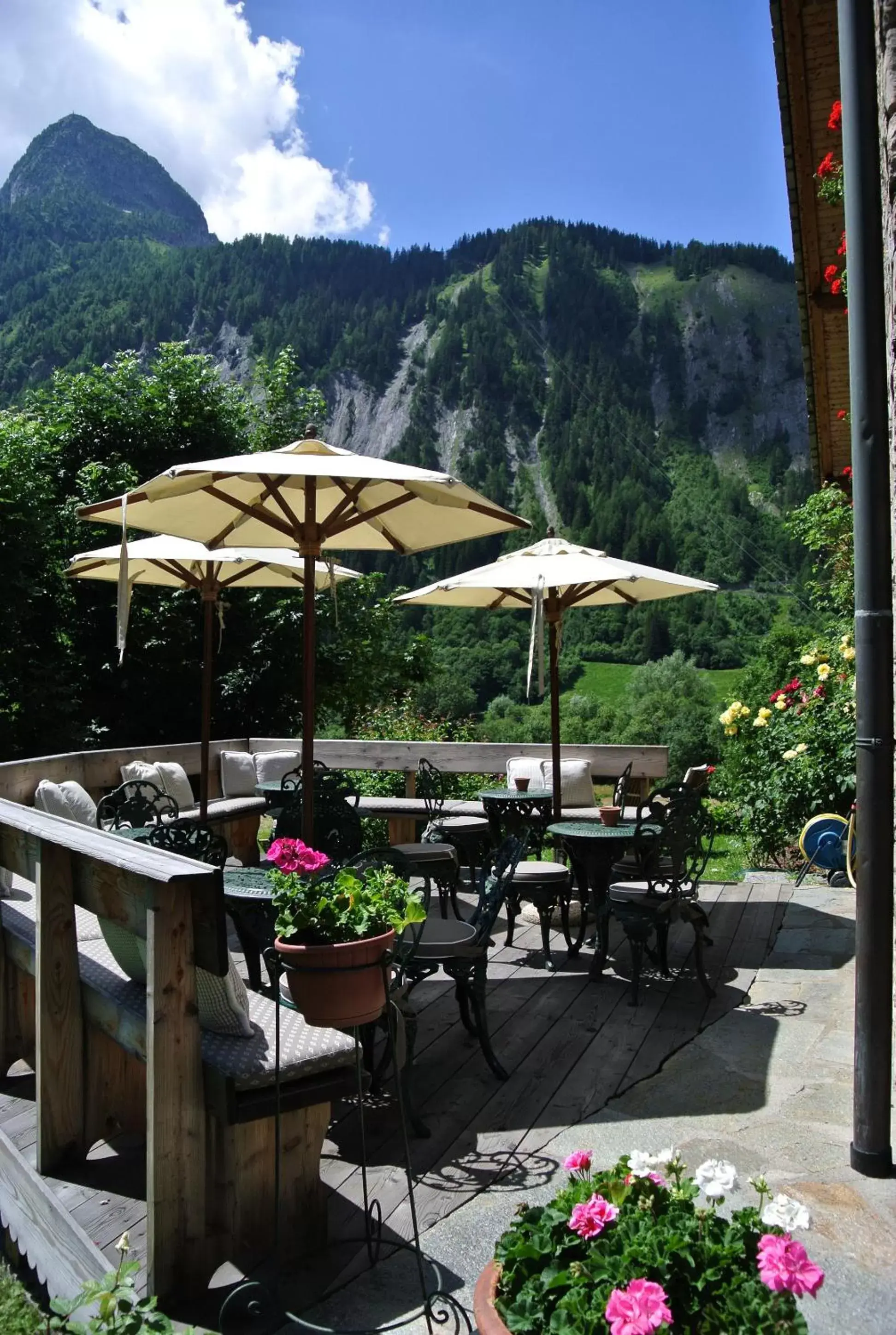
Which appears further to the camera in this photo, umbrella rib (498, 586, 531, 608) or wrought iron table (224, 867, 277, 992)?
umbrella rib (498, 586, 531, 608)

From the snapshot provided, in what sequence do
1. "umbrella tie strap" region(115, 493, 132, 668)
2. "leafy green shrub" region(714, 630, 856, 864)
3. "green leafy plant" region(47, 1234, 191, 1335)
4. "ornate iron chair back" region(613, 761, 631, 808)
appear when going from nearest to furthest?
"green leafy plant" region(47, 1234, 191, 1335) < "umbrella tie strap" region(115, 493, 132, 668) < "ornate iron chair back" region(613, 761, 631, 808) < "leafy green shrub" region(714, 630, 856, 864)

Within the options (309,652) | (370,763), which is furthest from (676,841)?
(370,763)

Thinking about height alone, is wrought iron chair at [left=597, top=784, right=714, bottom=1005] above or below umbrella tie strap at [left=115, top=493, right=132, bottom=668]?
below

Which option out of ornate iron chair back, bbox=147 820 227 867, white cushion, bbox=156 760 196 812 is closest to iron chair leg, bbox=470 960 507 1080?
ornate iron chair back, bbox=147 820 227 867

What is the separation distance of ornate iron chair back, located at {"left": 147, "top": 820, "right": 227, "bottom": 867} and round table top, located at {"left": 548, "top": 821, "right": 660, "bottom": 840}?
188 cm

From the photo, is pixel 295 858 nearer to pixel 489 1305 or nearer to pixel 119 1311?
pixel 119 1311

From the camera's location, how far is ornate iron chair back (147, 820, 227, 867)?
4234 mm

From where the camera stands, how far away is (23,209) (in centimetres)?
15312

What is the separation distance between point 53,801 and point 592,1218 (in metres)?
4.76

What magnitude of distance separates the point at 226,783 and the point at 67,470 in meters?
7.44

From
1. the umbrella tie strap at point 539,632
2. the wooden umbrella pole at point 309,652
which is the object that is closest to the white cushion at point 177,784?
the umbrella tie strap at point 539,632

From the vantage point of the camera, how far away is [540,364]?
11144 centimetres

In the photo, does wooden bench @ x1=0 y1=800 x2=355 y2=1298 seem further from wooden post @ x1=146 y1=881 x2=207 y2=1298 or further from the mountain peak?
the mountain peak

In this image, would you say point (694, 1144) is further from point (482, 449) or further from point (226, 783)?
point (482, 449)
